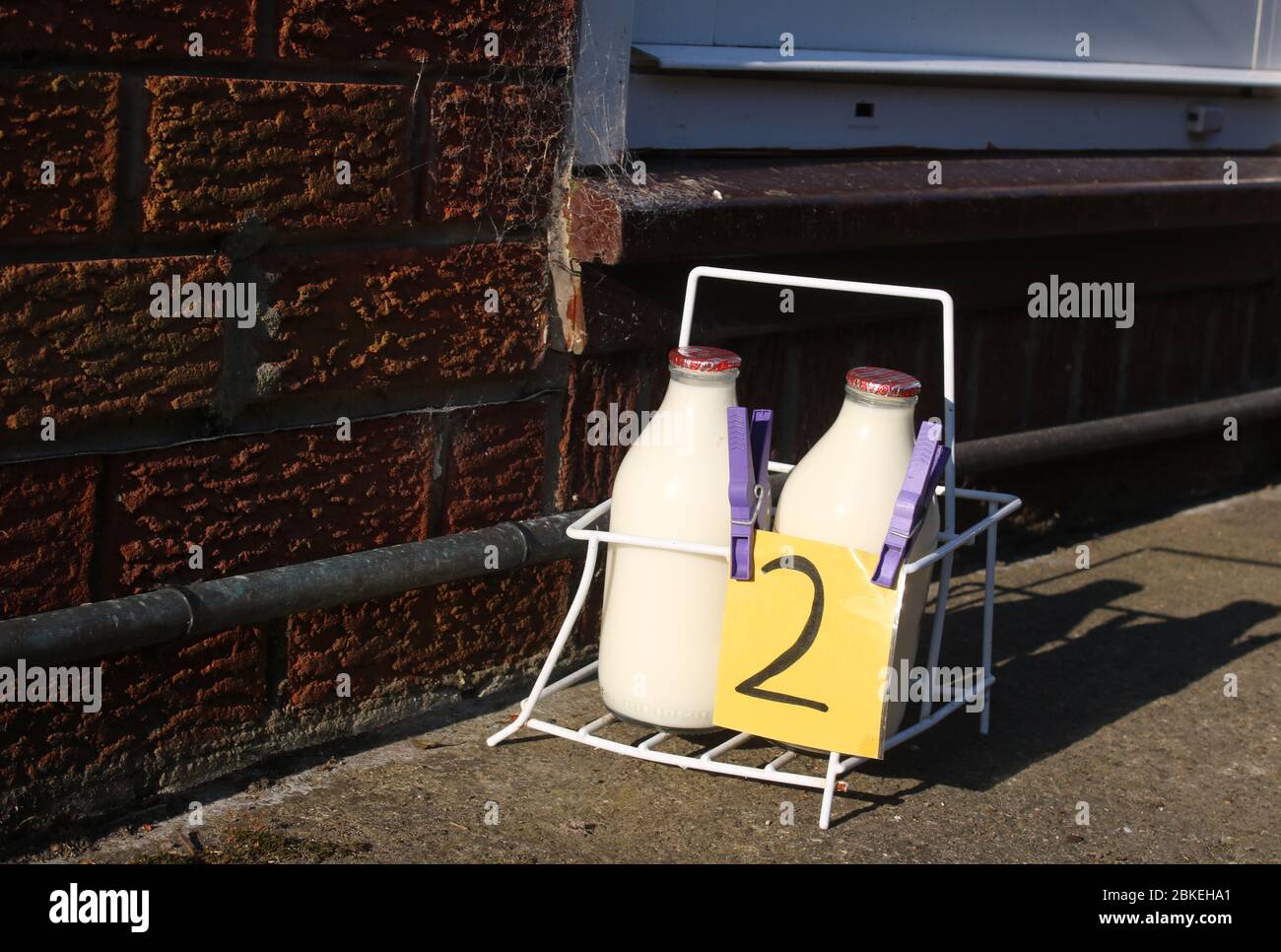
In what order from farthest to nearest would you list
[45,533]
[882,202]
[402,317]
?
1. [882,202]
2. [402,317]
3. [45,533]

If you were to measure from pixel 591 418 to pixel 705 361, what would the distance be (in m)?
0.59

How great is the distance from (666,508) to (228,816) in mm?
905

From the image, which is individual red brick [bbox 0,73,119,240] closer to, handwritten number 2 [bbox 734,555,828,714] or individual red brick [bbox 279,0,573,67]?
individual red brick [bbox 279,0,573,67]

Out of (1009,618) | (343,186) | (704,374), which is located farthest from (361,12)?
(1009,618)

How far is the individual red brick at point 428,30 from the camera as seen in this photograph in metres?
2.59

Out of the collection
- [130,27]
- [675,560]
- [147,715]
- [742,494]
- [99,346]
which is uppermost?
[130,27]

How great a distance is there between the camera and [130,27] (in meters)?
2.37

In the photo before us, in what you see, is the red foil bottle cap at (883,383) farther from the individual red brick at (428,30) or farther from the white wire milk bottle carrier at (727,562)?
the individual red brick at (428,30)

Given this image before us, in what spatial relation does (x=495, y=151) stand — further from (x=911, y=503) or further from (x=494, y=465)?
(x=911, y=503)

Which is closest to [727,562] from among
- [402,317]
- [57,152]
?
[402,317]

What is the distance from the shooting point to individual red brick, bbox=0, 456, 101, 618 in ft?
7.86

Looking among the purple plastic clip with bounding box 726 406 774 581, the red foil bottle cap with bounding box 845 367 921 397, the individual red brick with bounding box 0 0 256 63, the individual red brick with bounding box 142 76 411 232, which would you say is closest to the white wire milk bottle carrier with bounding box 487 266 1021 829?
the purple plastic clip with bounding box 726 406 774 581

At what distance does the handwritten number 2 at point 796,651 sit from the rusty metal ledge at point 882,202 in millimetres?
753

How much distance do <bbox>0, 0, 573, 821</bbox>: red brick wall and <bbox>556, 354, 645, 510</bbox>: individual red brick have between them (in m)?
0.04
